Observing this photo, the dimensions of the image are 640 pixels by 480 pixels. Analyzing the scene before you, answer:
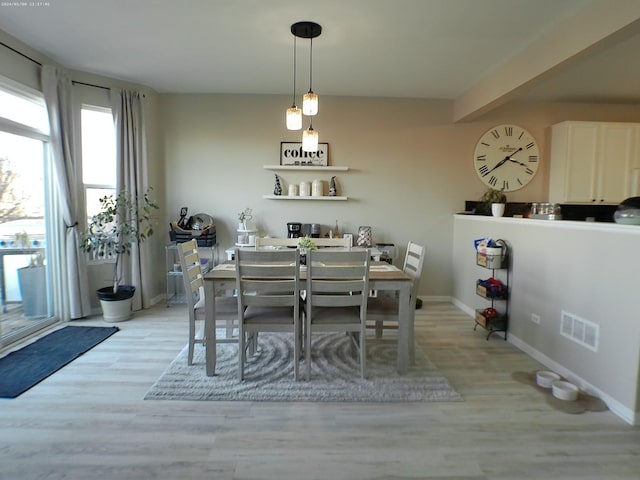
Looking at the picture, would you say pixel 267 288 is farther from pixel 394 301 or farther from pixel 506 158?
pixel 506 158

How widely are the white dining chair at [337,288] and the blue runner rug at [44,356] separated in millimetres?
1957

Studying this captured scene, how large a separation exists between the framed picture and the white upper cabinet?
294cm

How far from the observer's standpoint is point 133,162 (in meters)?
4.04

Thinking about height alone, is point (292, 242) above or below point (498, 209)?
below

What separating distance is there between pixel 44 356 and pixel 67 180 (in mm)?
1712

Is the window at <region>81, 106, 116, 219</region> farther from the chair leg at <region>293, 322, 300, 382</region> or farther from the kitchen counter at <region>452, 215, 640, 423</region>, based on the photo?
the kitchen counter at <region>452, 215, 640, 423</region>

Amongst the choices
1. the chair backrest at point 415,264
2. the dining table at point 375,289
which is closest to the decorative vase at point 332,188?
the chair backrest at point 415,264

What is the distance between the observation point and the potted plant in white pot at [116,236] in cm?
370

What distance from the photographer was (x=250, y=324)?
2.46 metres

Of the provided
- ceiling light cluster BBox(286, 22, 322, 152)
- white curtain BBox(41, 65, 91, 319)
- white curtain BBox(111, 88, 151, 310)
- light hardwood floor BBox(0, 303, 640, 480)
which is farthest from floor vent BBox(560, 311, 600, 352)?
white curtain BBox(41, 65, 91, 319)

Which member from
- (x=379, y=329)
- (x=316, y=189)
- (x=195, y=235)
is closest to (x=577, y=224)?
(x=379, y=329)

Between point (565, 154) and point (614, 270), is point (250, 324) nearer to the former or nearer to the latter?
point (614, 270)

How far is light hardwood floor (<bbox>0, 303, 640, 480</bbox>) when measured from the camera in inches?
65.9

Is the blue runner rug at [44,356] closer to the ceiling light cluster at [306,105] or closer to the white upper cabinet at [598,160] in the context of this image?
the ceiling light cluster at [306,105]
